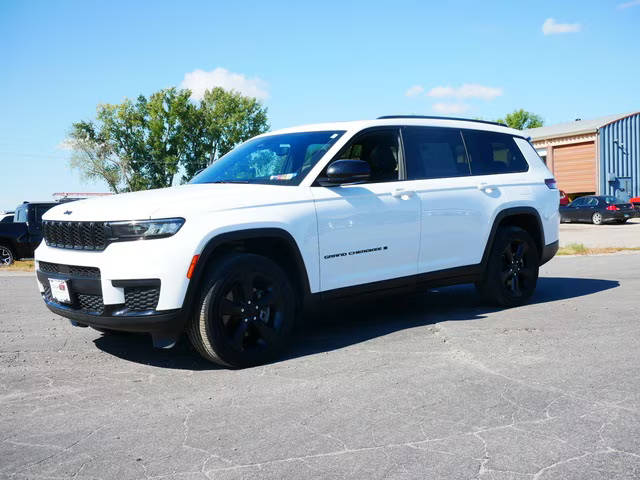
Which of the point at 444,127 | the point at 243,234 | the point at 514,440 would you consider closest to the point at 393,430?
the point at 514,440

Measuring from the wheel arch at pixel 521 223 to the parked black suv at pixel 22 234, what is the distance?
12.2 metres

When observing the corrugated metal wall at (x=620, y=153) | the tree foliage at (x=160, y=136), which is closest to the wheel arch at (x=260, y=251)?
the corrugated metal wall at (x=620, y=153)

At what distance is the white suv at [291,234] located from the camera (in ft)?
14.6

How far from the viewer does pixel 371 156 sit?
593cm

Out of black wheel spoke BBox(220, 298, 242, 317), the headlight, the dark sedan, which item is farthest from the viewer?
the dark sedan

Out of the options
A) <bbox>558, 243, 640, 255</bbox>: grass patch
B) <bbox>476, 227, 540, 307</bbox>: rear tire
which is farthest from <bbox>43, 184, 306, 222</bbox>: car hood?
<bbox>558, 243, 640, 255</bbox>: grass patch

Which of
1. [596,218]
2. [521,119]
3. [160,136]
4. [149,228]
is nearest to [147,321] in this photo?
[149,228]

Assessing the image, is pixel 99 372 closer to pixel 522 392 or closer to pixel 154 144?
pixel 522 392

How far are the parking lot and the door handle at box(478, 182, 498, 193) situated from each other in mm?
1311

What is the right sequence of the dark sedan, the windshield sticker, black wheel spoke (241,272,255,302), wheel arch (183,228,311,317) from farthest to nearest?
the dark sedan < the windshield sticker < black wheel spoke (241,272,255,302) < wheel arch (183,228,311,317)

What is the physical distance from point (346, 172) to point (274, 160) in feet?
2.93

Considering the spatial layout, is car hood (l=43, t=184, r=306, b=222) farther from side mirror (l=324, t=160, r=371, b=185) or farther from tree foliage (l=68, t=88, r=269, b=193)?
tree foliage (l=68, t=88, r=269, b=193)

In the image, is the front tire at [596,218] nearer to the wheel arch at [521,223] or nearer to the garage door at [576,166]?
the garage door at [576,166]

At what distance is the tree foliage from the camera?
6400 centimetres
